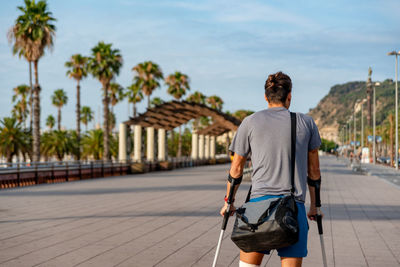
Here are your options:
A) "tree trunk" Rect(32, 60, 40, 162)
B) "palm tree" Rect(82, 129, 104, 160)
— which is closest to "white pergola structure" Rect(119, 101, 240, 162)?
"tree trunk" Rect(32, 60, 40, 162)

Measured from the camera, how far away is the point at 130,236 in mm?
8086

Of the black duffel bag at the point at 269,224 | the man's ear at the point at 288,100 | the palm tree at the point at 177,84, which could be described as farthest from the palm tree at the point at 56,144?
the black duffel bag at the point at 269,224

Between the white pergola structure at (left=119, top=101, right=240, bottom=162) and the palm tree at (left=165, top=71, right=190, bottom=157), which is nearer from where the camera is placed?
the white pergola structure at (left=119, top=101, right=240, bottom=162)

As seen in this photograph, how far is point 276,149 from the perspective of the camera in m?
3.21

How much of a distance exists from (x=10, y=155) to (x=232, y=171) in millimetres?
54884

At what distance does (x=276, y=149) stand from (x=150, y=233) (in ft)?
18.3

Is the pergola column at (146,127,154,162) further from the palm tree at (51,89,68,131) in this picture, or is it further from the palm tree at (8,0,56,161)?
the palm tree at (51,89,68,131)

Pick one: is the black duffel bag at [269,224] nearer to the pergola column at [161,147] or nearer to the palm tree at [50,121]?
the pergola column at [161,147]

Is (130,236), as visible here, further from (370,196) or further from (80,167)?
(80,167)

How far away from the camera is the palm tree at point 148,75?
161ft

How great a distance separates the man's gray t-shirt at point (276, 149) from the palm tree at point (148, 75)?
152ft

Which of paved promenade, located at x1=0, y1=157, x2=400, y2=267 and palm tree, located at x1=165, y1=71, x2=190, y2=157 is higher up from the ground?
palm tree, located at x1=165, y1=71, x2=190, y2=157

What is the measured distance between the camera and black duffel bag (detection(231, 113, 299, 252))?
3.01 meters

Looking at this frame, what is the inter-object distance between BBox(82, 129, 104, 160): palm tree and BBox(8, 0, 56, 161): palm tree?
3573cm
